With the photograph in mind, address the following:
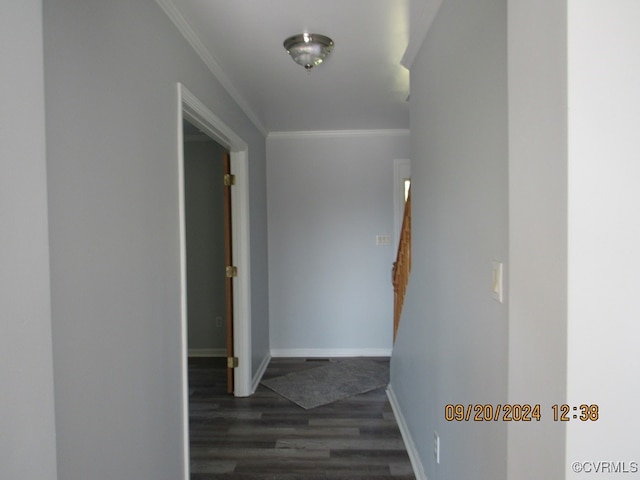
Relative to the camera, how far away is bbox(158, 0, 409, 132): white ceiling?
1740 mm

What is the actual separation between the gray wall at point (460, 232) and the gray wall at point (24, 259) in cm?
117

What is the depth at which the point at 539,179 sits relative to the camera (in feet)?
2.48

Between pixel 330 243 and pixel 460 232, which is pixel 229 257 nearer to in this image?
pixel 330 243

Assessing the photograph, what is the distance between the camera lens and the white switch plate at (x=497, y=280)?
1107mm

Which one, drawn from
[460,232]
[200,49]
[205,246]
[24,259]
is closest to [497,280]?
[460,232]

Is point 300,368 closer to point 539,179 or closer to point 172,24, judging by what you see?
point 172,24

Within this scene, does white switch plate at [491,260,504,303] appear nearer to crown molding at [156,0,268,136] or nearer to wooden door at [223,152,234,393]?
crown molding at [156,0,268,136]

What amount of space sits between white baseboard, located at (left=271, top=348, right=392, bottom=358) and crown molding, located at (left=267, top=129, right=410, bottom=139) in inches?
94.0

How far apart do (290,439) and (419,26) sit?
2.65 meters

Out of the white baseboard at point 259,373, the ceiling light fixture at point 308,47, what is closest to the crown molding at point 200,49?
the ceiling light fixture at point 308,47

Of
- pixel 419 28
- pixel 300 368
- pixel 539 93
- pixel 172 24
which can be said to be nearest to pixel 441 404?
pixel 539 93

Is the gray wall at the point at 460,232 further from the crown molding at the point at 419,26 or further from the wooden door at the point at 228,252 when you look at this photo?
the wooden door at the point at 228,252
